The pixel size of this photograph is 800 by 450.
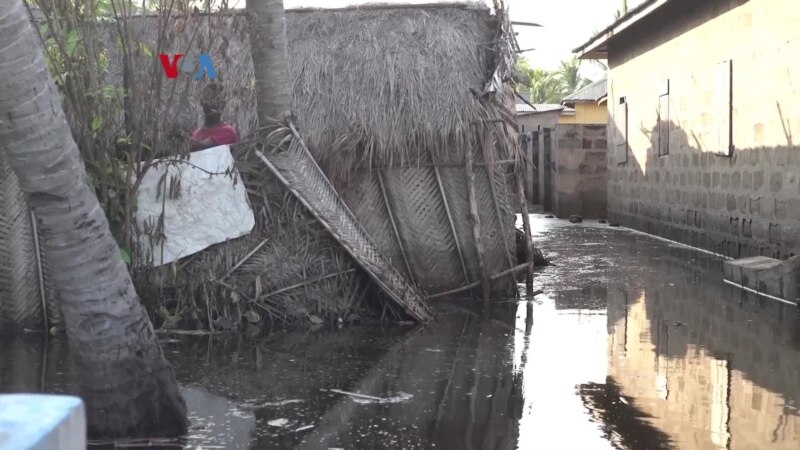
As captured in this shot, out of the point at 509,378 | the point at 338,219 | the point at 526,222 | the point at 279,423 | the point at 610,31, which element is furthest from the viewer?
the point at 610,31

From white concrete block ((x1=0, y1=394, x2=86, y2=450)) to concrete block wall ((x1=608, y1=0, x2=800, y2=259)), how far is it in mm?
9140

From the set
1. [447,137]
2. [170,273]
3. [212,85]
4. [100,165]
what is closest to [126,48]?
[100,165]

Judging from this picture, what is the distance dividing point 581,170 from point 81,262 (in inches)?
682

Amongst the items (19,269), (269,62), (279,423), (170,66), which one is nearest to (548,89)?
(269,62)

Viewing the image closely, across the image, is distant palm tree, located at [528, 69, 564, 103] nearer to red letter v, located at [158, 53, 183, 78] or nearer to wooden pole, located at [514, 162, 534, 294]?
wooden pole, located at [514, 162, 534, 294]

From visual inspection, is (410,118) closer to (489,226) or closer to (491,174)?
(491,174)

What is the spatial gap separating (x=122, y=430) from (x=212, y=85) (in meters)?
4.70

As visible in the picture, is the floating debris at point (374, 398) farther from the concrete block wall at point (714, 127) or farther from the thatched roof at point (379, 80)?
the concrete block wall at point (714, 127)

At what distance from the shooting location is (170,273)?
7.41 m

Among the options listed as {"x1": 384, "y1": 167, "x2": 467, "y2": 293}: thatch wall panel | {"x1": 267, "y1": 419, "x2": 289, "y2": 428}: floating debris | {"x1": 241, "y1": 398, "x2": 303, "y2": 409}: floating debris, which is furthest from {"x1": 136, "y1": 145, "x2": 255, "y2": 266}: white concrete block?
{"x1": 267, "y1": 419, "x2": 289, "y2": 428}: floating debris

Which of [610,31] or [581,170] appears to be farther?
[581,170]

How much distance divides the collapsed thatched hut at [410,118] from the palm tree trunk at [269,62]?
44 centimetres

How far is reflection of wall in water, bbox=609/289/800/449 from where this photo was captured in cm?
477

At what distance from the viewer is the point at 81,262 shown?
4348mm
